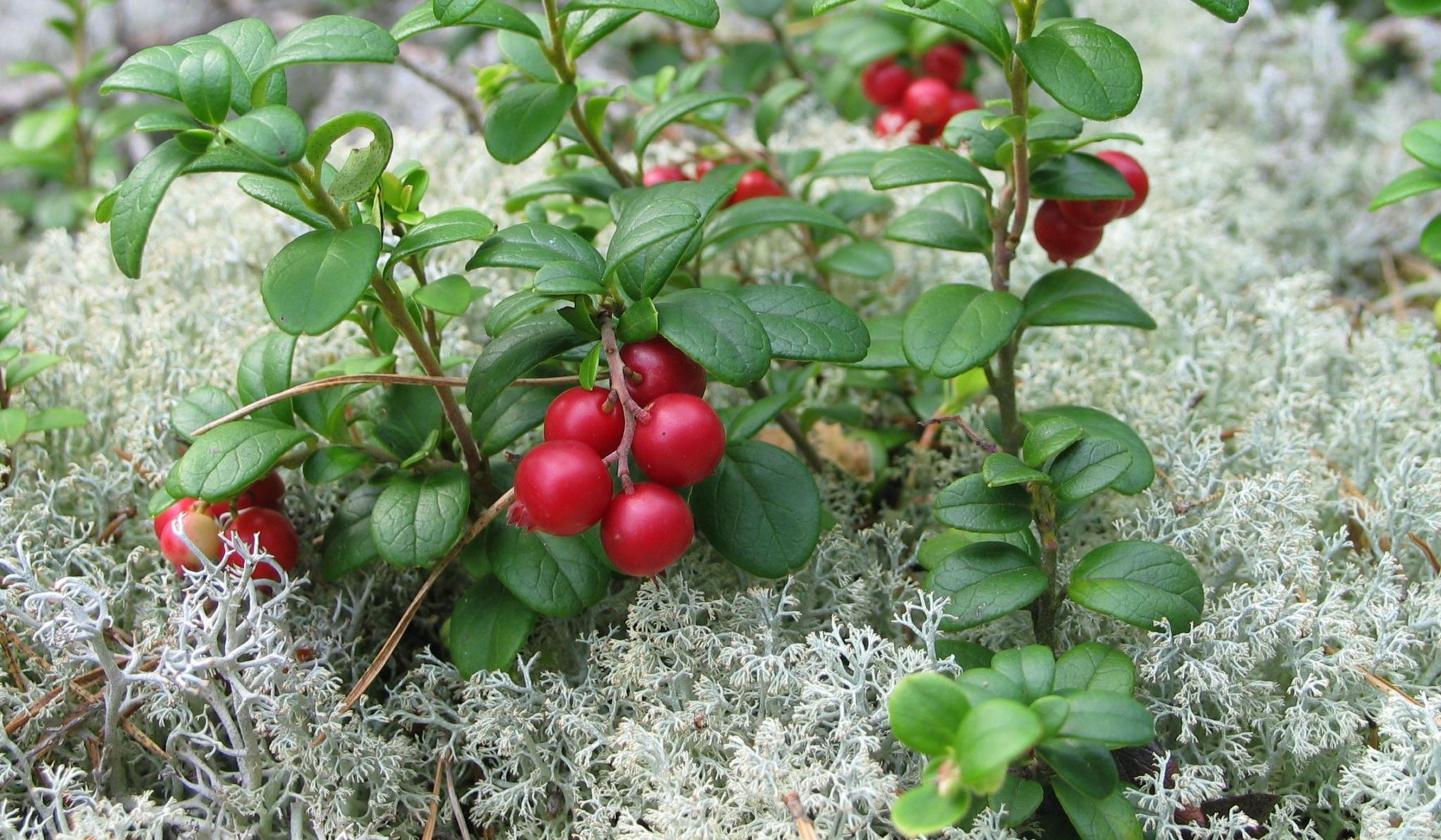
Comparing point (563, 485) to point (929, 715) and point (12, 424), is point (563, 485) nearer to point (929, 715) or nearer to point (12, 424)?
point (929, 715)

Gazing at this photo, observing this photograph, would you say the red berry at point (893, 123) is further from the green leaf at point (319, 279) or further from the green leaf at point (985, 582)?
the green leaf at point (319, 279)

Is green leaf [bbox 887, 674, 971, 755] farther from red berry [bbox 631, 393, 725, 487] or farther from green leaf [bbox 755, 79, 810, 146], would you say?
green leaf [bbox 755, 79, 810, 146]

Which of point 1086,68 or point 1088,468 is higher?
point 1086,68

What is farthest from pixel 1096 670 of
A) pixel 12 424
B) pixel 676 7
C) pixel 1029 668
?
pixel 12 424

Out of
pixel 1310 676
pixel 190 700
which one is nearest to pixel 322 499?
pixel 190 700

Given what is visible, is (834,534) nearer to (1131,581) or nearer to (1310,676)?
(1131,581)

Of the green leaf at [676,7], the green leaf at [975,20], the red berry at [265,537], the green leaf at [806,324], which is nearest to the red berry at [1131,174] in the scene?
the green leaf at [975,20]
